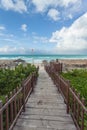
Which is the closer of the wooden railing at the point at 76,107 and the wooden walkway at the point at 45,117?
the wooden railing at the point at 76,107

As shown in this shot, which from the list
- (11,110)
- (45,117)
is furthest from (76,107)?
(11,110)

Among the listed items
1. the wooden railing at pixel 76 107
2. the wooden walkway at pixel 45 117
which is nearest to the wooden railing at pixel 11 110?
the wooden walkway at pixel 45 117

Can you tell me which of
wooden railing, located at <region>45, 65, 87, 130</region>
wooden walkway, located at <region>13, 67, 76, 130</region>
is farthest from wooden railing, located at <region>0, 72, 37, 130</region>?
wooden railing, located at <region>45, 65, 87, 130</region>

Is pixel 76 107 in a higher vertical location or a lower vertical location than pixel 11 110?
lower

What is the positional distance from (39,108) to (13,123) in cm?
151

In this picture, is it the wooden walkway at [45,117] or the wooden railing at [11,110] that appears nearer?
the wooden railing at [11,110]

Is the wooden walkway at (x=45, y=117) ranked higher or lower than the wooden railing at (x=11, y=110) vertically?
lower

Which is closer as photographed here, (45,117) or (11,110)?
(11,110)

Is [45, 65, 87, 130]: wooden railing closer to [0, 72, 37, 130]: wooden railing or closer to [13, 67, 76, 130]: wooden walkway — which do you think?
[13, 67, 76, 130]: wooden walkway

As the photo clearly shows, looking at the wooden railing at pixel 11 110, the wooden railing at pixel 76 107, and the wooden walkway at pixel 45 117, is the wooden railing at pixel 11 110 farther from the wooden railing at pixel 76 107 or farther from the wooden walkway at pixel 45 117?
the wooden railing at pixel 76 107

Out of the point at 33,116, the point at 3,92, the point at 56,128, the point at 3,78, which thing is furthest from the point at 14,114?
the point at 3,78

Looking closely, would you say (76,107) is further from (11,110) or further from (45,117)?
(11,110)

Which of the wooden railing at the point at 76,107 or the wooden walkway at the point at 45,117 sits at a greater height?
the wooden railing at the point at 76,107

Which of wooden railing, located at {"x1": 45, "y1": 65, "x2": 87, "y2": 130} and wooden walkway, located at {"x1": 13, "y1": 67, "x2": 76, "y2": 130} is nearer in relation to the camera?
wooden railing, located at {"x1": 45, "y1": 65, "x2": 87, "y2": 130}
